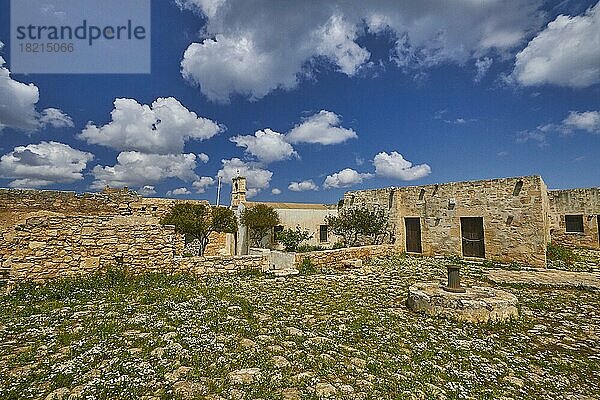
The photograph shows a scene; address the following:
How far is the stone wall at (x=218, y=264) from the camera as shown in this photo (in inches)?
387

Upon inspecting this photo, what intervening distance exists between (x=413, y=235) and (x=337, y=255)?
6.34m

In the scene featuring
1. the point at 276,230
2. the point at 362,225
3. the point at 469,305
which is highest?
the point at 362,225

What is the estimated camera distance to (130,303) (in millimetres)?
6680

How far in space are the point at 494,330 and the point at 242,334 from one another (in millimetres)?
4359

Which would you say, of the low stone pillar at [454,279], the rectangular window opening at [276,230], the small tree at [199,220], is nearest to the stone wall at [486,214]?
the rectangular window opening at [276,230]

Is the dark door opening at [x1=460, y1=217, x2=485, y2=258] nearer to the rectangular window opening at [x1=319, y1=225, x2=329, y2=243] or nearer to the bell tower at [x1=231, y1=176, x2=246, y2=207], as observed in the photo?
the rectangular window opening at [x1=319, y1=225, x2=329, y2=243]

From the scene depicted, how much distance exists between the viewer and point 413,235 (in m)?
17.5

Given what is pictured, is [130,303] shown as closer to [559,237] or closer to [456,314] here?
[456,314]

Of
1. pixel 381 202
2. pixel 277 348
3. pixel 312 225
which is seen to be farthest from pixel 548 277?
pixel 312 225

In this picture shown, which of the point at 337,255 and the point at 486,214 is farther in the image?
the point at 486,214

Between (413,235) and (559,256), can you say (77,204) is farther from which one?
(559,256)

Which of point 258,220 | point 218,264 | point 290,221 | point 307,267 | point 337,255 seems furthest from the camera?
point 290,221

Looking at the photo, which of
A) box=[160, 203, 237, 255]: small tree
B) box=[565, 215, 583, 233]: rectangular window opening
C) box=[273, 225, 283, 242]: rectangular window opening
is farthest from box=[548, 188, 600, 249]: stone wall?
box=[160, 203, 237, 255]: small tree

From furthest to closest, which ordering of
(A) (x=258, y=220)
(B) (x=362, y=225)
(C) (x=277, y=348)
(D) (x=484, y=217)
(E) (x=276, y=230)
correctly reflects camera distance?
(E) (x=276, y=230)
(A) (x=258, y=220)
(B) (x=362, y=225)
(D) (x=484, y=217)
(C) (x=277, y=348)
